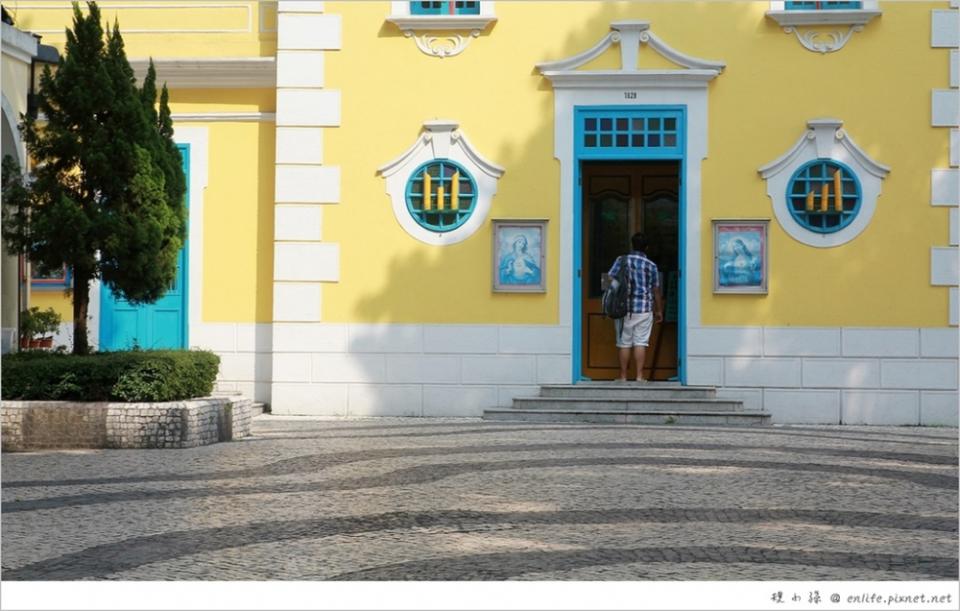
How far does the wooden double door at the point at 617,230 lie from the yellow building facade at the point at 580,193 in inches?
33.4

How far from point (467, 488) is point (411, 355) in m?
6.99

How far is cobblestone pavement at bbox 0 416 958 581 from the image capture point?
6.29 meters

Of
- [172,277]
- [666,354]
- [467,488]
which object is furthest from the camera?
[666,354]

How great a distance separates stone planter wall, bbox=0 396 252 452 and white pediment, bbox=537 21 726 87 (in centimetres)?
661

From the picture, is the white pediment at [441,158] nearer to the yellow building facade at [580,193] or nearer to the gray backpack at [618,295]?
A: the yellow building facade at [580,193]

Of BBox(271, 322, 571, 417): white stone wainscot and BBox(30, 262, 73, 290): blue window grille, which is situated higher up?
BBox(30, 262, 73, 290): blue window grille

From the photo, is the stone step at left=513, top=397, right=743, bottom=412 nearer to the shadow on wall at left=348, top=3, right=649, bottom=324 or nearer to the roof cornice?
the shadow on wall at left=348, top=3, right=649, bottom=324

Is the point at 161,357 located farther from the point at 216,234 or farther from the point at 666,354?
the point at 666,354

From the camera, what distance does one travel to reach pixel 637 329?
15680 mm

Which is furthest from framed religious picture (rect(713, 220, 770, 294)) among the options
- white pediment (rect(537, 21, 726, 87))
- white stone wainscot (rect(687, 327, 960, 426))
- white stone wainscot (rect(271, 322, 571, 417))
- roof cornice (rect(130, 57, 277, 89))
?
roof cornice (rect(130, 57, 277, 89))

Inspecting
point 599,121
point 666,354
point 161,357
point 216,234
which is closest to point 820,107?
point 599,121

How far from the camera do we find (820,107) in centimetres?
1563

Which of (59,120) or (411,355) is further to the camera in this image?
(411,355)

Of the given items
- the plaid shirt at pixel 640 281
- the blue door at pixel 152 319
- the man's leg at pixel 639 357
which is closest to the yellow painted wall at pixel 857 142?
the plaid shirt at pixel 640 281
